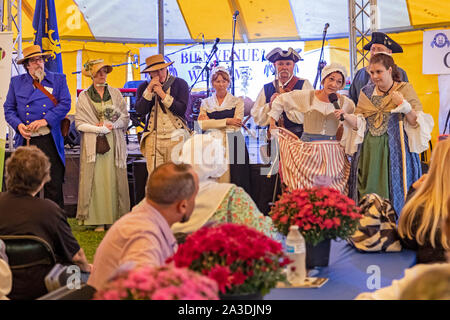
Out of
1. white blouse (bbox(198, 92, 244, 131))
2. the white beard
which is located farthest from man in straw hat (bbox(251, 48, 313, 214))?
the white beard

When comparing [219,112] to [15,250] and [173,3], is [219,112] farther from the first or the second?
[173,3]

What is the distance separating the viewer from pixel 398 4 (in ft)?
37.0

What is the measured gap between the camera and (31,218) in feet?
9.48

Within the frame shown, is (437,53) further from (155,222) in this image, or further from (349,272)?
(155,222)

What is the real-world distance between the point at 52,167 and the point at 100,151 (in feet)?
1.50

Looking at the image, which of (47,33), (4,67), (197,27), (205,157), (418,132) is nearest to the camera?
(205,157)

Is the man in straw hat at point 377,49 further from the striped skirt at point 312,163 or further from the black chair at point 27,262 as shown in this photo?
the black chair at point 27,262

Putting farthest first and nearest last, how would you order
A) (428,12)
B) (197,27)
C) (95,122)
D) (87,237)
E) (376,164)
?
(197,27), (428,12), (95,122), (87,237), (376,164)

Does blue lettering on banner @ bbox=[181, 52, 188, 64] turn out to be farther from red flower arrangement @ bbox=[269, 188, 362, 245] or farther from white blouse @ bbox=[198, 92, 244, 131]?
red flower arrangement @ bbox=[269, 188, 362, 245]

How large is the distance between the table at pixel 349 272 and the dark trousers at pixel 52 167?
3.51 metres

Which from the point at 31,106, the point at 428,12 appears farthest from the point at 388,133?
the point at 428,12

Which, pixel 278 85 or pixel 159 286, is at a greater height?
pixel 278 85

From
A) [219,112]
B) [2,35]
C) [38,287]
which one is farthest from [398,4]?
[38,287]

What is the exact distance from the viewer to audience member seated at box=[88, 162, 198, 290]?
2166 millimetres
